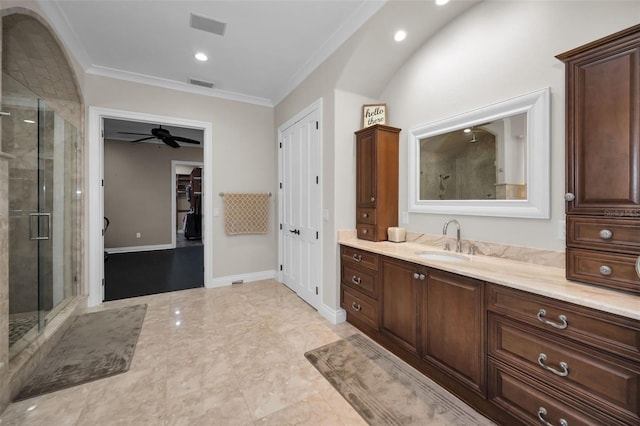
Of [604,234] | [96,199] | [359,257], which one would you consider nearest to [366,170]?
[359,257]

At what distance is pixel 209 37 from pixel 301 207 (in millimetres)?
2071

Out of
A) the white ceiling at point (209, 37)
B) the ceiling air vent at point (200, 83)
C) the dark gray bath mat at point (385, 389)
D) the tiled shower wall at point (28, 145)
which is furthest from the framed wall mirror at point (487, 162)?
the tiled shower wall at point (28, 145)

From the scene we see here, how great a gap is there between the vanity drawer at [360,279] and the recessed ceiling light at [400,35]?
7.05 ft

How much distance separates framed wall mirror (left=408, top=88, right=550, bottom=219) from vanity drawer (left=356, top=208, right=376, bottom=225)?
0.39 meters

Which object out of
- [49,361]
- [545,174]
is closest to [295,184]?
[545,174]

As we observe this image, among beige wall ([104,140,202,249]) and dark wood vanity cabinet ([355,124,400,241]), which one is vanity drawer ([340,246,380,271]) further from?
beige wall ([104,140,202,249])

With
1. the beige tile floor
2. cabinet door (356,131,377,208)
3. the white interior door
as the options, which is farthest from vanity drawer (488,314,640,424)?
the white interior door

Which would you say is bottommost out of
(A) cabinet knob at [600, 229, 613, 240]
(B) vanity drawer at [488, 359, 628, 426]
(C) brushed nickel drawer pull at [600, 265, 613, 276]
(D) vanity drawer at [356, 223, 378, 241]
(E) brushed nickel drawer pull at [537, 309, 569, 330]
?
(B) vanity drawer at [488, 359, 628, 426]

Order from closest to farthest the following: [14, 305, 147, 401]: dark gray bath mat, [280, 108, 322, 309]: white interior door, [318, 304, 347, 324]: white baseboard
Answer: [14, 305, 147, 401]: dark gray bath mat, [318, 304, 347, 324]: white baseboard, [280, 108, 322, 309]: white interior door

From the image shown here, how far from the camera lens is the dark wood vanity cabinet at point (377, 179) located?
8.73 ft

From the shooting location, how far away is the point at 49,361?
2158 mm

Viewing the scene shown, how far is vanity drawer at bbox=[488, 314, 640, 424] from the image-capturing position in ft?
3.54

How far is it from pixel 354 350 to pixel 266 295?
1.70m

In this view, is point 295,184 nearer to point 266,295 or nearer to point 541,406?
point 266,295
